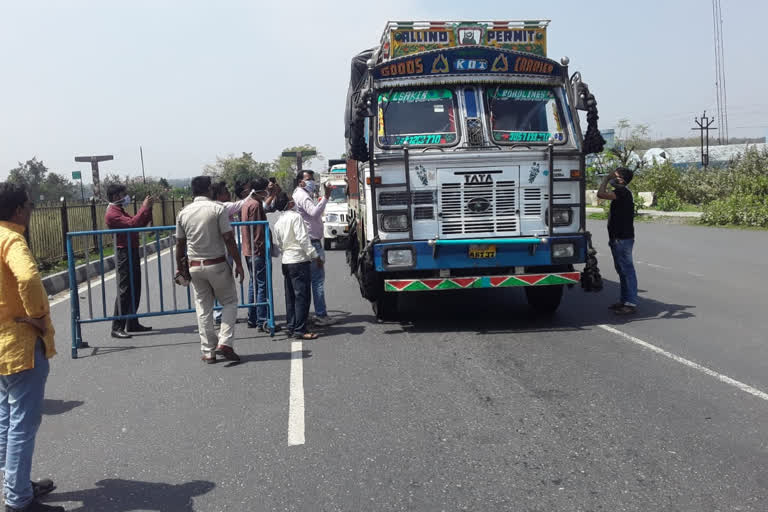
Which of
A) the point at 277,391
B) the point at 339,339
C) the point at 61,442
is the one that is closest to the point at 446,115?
the point at 339,339

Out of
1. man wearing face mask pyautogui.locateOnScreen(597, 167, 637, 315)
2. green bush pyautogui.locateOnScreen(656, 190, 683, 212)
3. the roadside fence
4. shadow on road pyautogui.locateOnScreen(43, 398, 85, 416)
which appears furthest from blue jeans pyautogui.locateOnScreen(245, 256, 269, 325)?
green bush pyautogui.locateOnScreen(656, 190, 683, 212)

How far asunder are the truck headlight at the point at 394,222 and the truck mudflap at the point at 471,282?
1.89 ft

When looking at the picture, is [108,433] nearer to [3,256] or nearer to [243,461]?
[243,461]

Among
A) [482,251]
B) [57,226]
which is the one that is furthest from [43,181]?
[482,251]

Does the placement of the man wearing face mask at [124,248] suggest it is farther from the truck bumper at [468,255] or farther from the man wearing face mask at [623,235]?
the man wearing face mask at [623,235]

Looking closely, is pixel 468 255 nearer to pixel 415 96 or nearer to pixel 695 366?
pixel 415 96

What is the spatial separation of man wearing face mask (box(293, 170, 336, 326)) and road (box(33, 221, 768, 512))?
35 centimetres

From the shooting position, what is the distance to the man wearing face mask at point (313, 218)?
27.9 ft

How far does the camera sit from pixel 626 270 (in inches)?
340

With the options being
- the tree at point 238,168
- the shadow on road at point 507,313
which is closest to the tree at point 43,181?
the tree at point 238,168

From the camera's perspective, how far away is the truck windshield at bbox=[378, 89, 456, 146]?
7910mm

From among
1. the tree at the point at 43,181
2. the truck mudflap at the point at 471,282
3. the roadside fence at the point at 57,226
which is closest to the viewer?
the truck mudflap at the point at 471,282

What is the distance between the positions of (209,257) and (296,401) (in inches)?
78.4

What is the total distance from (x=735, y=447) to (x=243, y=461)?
10.1ft
